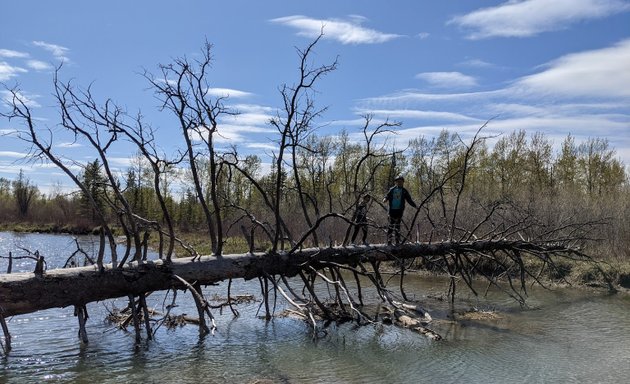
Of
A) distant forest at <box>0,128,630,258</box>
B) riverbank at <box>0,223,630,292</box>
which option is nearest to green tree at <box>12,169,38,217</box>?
distant forest at <box>0,128,630,258</box>

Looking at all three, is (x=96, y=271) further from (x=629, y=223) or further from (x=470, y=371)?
(x=629, y=223)

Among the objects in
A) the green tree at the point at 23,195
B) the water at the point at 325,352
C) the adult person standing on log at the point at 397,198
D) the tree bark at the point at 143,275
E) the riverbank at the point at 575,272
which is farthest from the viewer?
the green tree at the point at 23,195

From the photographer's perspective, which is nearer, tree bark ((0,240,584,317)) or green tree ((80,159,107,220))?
tree bark ((0,240,584,317))

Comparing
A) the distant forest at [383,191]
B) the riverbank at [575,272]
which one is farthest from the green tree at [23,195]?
the riverbank at [575,272]

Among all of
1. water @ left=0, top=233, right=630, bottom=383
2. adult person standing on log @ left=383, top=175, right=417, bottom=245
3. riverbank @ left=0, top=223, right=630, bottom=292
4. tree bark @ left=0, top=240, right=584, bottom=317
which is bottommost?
water @ left=0, top=233, right=630, bottom=383

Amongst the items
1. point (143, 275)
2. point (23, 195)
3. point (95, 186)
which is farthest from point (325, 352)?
point (23, 195)

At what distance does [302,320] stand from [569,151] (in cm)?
3333

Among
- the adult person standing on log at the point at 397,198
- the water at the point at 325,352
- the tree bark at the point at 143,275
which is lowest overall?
the water at the point at 325,352

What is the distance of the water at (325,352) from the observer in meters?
6.91

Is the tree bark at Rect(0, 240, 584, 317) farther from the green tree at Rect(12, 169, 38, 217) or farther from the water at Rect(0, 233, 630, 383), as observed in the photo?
the green tree at Rect(12, 169, 38, 217)

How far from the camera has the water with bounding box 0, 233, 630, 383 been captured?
6.91 metres

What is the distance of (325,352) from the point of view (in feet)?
26.5

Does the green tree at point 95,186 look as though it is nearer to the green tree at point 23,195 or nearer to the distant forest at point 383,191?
the distant forest at point 383,191

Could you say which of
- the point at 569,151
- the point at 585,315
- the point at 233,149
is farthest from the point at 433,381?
the point at 569,151
